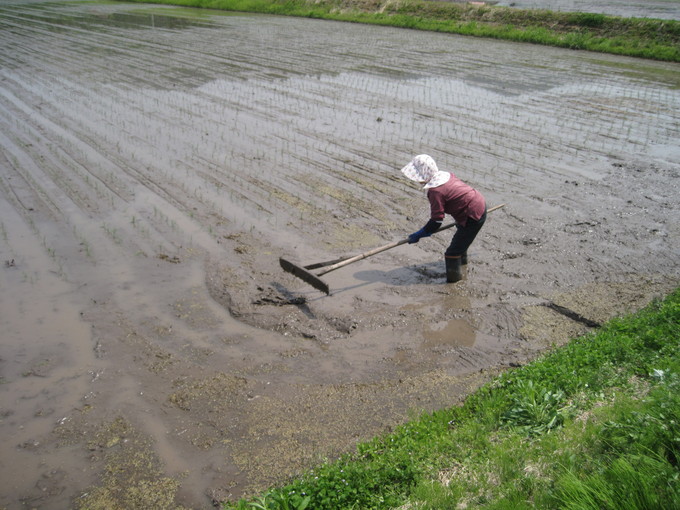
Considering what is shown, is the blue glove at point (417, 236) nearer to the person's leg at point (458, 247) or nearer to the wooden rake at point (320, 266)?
the wooden rake at point (320, 266)

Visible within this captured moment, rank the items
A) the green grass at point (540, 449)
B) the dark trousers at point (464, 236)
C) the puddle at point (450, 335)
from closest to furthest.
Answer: the green grass at point (540, 449), the puddle at point (450, 335), the dark trousers at point (464, 236)

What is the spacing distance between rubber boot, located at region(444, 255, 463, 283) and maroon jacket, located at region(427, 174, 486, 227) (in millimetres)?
367

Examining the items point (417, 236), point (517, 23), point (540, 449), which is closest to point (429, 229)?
point (417, 236)

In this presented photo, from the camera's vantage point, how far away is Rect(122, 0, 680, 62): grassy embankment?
754 inches

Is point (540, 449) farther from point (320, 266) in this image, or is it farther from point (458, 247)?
point (320, 266)

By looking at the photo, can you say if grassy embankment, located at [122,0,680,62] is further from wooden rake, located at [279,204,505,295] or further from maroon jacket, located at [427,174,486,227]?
wooden rake, located at [279,204,505,295]

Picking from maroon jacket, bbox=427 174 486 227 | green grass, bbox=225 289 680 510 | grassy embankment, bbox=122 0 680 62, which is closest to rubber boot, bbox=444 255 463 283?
maroon jacket, bbox=427 174 486 227

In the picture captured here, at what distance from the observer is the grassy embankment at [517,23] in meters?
19.2

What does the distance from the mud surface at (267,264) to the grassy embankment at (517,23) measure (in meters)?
7.49

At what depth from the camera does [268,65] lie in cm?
1672

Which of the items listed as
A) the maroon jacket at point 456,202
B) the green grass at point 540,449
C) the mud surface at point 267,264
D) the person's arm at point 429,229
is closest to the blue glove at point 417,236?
the person's arm at point 429,229

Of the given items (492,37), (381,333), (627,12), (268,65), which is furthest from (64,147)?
(627,12)

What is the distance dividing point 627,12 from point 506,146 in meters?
17.4

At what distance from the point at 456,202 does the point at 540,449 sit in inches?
118
